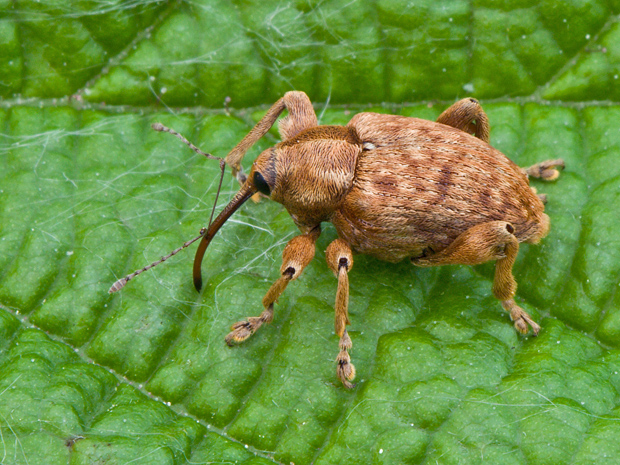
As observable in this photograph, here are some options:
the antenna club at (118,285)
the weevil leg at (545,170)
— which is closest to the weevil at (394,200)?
the antenna club at (118,285)

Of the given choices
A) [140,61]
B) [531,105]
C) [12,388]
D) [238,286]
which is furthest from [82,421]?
[531,105]

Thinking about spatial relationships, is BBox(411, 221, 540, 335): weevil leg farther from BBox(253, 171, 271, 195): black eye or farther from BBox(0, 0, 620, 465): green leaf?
BBox(253, 171, 271, 195): black eye

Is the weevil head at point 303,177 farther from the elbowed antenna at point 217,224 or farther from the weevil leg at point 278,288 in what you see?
the weevil leg at point 278,288

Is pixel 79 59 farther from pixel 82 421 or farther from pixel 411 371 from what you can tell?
pixel 411 371

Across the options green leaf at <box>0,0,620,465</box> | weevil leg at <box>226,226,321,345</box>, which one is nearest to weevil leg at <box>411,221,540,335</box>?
green leaf at <box>0,0,620,465</box>

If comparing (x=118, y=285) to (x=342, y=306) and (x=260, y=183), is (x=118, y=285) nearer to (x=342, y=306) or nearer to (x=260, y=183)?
(x=260, y=183)
